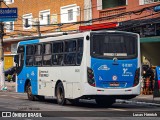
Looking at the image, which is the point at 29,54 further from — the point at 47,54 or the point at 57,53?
the point at 57,53

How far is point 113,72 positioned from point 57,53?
330 centimetres

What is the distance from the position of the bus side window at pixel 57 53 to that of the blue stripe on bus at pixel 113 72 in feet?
8.14

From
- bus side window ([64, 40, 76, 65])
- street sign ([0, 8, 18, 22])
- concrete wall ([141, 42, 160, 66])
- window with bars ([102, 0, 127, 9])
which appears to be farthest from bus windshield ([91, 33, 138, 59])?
window with bars ([102, 0, 127, 9])

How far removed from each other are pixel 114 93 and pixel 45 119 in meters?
4.84

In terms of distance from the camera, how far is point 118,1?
120 ft

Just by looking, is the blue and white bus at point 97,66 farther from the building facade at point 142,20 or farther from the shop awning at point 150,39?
the building facade at point 142,20

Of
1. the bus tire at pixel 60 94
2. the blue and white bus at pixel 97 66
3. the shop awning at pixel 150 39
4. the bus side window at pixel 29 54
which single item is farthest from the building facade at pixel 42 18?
the blue and white bus at pixel 97 66

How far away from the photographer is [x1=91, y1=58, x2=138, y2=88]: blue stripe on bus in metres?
19.2

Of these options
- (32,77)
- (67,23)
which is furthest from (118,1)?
(32,77)

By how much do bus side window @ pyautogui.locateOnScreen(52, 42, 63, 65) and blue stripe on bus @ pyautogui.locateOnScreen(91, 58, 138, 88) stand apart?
8.14 ft

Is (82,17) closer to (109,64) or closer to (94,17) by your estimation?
(94,17)

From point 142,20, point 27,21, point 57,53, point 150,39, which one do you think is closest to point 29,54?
point 57,53


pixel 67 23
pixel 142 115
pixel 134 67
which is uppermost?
pixel 67 23

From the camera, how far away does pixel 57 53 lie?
2150 centimetres
